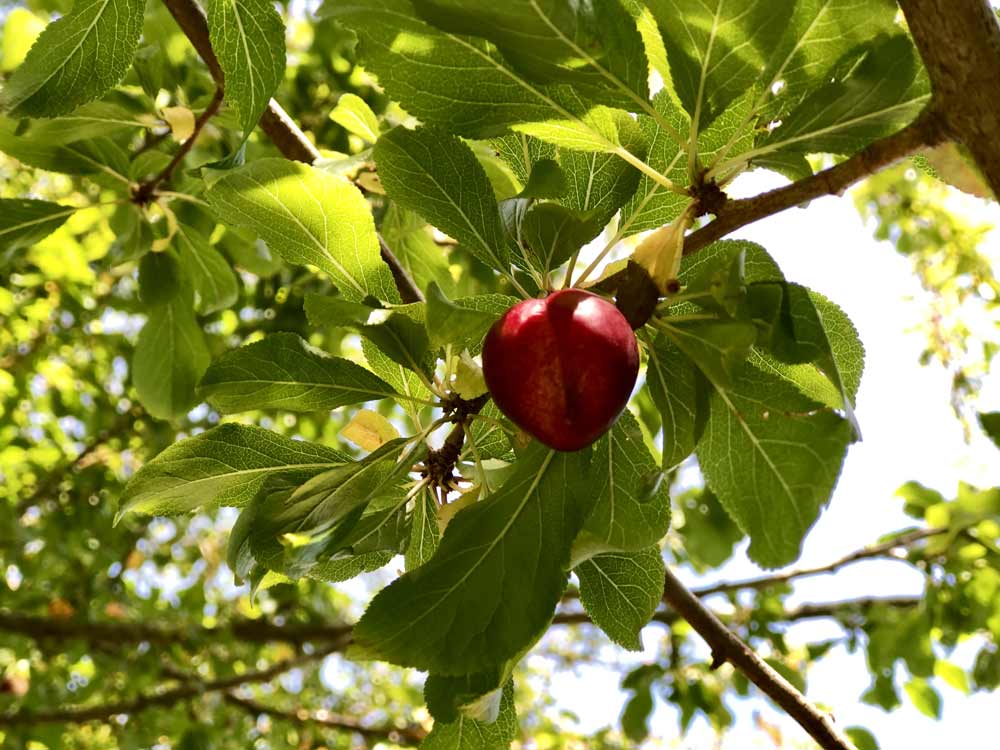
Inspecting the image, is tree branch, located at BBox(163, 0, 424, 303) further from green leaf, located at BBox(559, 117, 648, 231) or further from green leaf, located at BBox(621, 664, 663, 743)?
green leaf, located at BBox(621, 664, 663, 743)

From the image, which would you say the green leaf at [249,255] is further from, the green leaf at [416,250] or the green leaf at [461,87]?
the green leaf at [461,87]

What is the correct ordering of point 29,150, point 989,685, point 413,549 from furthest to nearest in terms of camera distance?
point 989,685, point 29,150, point 413,549

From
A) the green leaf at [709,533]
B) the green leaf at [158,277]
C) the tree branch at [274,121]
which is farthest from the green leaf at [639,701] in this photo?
the tree branch at [274,121]

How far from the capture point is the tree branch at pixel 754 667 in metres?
1.09

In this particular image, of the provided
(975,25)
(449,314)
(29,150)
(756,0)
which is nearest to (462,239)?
(449,314)

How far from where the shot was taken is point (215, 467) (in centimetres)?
97

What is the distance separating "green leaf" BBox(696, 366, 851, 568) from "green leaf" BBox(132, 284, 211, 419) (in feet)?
4.62

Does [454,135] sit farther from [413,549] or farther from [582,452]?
[413,549]

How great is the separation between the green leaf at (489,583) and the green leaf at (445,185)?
23 cm

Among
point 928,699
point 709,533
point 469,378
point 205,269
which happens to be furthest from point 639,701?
point 469,378

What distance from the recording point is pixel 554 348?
2.32ft

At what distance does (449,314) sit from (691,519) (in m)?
2.23

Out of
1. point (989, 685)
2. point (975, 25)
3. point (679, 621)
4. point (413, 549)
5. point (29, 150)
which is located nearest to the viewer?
point (975, 25)

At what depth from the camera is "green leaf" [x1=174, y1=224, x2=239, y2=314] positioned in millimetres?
1847
